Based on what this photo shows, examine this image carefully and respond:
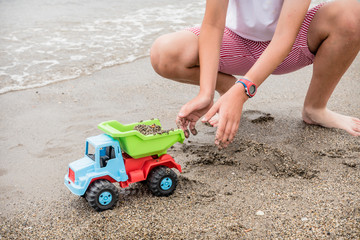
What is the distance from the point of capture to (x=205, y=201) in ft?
6.95

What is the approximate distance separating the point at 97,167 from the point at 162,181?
37cm

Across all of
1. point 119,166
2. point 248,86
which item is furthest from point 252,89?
point 119,166

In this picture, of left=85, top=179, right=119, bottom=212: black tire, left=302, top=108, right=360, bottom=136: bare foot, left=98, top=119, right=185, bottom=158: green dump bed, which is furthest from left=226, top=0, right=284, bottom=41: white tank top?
left=85, top=179, right=119, bottom=212: black tire

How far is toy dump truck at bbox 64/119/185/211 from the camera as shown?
6.56 feet

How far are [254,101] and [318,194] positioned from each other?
1724 millimetres

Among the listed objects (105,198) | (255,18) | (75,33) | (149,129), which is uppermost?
(255,18)

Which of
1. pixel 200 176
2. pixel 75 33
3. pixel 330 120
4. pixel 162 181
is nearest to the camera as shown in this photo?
pixel 162 181

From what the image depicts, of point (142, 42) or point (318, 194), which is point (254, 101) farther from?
point (142, 42)

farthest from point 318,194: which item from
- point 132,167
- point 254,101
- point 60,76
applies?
point 60,76

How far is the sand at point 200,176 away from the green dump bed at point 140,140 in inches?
11.2

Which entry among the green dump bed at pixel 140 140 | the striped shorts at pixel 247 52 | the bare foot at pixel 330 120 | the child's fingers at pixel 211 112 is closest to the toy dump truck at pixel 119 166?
the green dump bed at pixel 140 140

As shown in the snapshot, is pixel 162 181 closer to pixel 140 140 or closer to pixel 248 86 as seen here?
pixel 140 140

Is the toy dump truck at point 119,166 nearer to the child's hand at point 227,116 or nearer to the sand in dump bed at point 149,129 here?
the sand in dump bed at point 149,129

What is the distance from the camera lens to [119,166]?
2.08 m
